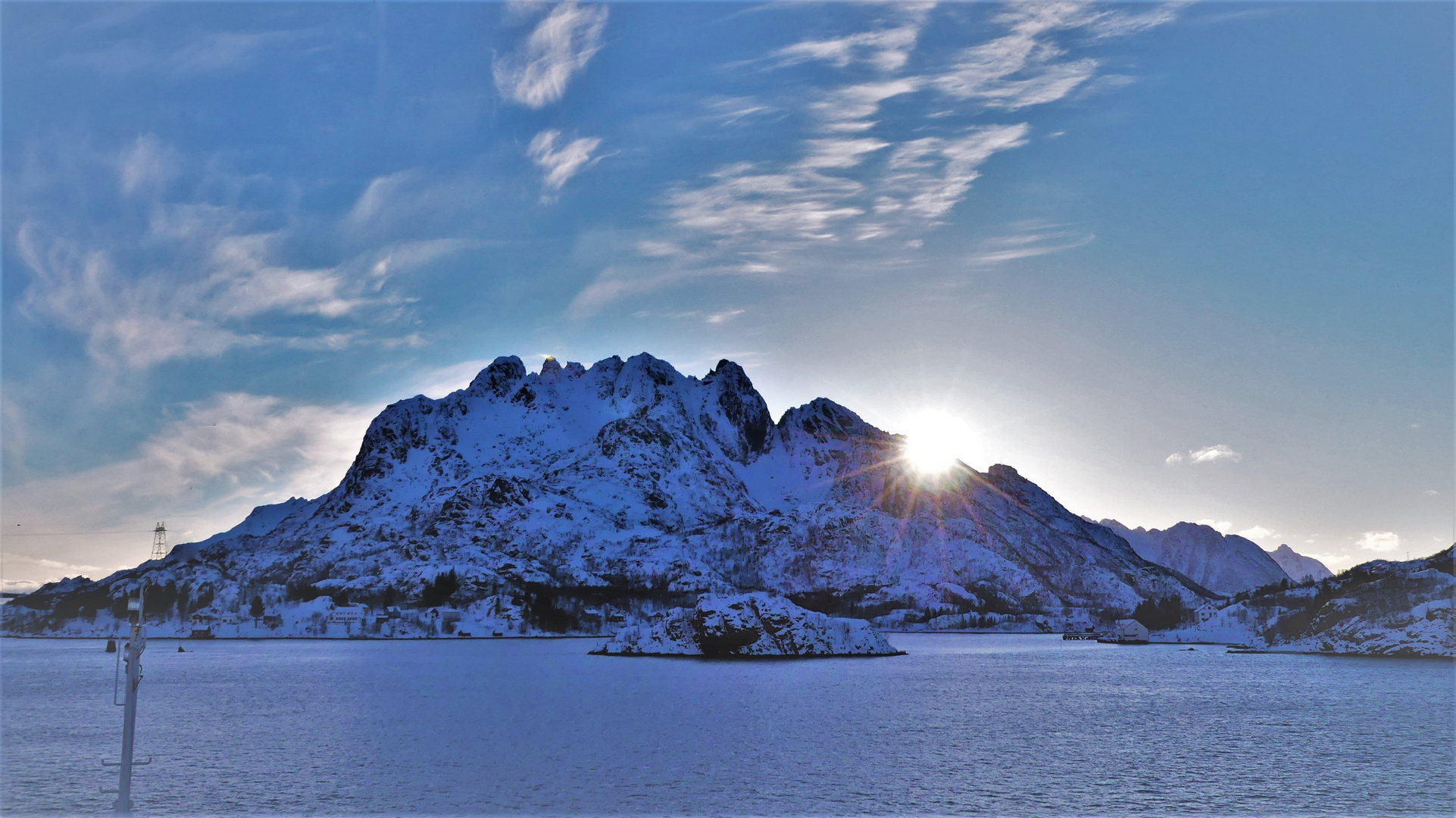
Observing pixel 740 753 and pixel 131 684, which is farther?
pixel 740 753

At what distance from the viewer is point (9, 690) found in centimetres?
17662

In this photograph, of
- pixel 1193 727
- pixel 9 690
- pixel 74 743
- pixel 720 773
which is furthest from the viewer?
pixel 9 690

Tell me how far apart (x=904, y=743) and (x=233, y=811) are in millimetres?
63014

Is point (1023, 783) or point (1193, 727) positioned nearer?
point (1023, 783)

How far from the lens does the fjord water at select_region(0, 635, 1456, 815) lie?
257 feet

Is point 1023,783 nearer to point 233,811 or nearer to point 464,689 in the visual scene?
point 233,811

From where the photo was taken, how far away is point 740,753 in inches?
4050

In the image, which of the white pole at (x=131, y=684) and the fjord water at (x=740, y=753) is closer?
the white pole at (x=131, y=684)

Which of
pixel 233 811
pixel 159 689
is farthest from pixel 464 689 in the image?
pixel 233 811

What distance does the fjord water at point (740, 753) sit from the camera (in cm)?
7838

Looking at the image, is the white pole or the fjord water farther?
the fjord water

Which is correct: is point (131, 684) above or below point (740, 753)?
above

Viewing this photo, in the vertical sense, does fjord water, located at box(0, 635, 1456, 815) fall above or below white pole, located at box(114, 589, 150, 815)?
below

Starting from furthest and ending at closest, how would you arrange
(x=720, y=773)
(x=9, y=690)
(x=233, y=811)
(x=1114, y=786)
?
(x=9, y=690)
(x=720, y=773)
(x=1114, y=786)
(x=233, y=811)
